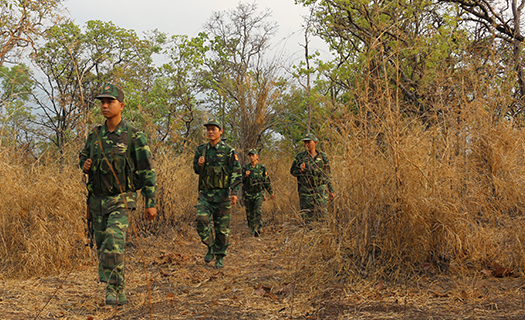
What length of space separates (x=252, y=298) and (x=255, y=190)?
5200 mm

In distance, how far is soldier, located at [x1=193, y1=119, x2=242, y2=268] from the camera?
5.61 meters

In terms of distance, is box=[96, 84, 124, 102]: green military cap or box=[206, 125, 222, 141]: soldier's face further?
box=[206, 125, 222, 141]: soldier's face

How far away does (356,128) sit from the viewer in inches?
167

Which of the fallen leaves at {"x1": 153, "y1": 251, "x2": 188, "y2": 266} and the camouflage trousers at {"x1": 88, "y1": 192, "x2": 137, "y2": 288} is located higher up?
the camouflage trousers at {"x1": 88, "y1": 192, "x2": 137, "y2": 288}

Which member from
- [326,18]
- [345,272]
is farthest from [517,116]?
[326,18]

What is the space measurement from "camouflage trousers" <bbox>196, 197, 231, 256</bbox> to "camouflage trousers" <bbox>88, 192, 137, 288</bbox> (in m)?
1.80

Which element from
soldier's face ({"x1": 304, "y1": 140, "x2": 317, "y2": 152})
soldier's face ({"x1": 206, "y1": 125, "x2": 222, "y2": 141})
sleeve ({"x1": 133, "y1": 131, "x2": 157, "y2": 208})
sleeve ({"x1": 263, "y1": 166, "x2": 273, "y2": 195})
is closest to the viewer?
sleeve ({"x1": 133, "y1": 131, "x2": 157, "y2": 208})

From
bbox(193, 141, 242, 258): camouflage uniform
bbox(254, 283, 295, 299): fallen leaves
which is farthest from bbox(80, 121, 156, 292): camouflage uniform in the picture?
bbox(193, 141, 242, 258): camouflage uniform

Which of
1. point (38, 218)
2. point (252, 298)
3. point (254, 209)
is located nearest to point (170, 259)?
point (38, 218)

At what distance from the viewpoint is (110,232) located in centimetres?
363

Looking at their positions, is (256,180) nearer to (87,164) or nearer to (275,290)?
(275,290)

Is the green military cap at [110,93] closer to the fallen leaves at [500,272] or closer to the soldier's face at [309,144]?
the fallen leaves at [500,272]

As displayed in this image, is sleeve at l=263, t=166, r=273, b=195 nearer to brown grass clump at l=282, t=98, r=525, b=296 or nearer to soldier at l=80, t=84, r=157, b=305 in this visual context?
brown grass clump at l=282, t=98, r=525, b=296

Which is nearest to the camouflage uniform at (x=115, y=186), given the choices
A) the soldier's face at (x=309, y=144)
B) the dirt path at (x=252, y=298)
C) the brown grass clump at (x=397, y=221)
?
the dirt path at (x=252, y=298)
